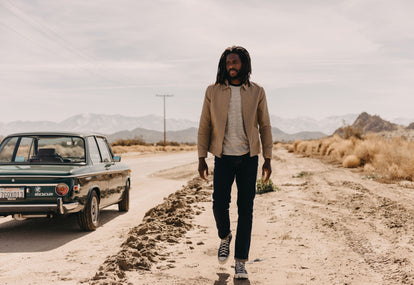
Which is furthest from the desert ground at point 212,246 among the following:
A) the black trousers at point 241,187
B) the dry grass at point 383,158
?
the dry grass at point 383,158

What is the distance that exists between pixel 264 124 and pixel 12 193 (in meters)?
4.07

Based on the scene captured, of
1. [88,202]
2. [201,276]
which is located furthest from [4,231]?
[201,276]

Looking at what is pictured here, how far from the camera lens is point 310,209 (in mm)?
9414

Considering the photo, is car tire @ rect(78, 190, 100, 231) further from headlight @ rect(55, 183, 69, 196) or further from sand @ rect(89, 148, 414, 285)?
sand @ rect(89, 148, 414, 285)

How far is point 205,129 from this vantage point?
486cm

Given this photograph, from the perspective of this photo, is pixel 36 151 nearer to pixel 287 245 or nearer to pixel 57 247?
pixel 57 247

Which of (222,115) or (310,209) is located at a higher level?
(222,115)

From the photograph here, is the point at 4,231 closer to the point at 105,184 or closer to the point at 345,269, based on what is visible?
the point at 105,184

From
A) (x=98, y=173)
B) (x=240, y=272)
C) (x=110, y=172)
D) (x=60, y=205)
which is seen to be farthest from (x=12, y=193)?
(x=240, y=272)

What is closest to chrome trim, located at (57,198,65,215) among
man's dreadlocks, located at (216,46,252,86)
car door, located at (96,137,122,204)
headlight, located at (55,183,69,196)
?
headlight, located at (55,183,69,196)

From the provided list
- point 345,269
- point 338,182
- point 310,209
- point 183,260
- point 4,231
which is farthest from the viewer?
point 338,182

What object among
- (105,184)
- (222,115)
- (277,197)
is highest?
(222,115)

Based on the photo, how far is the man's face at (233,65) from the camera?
4.60 m

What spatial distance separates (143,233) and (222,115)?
2.96m
